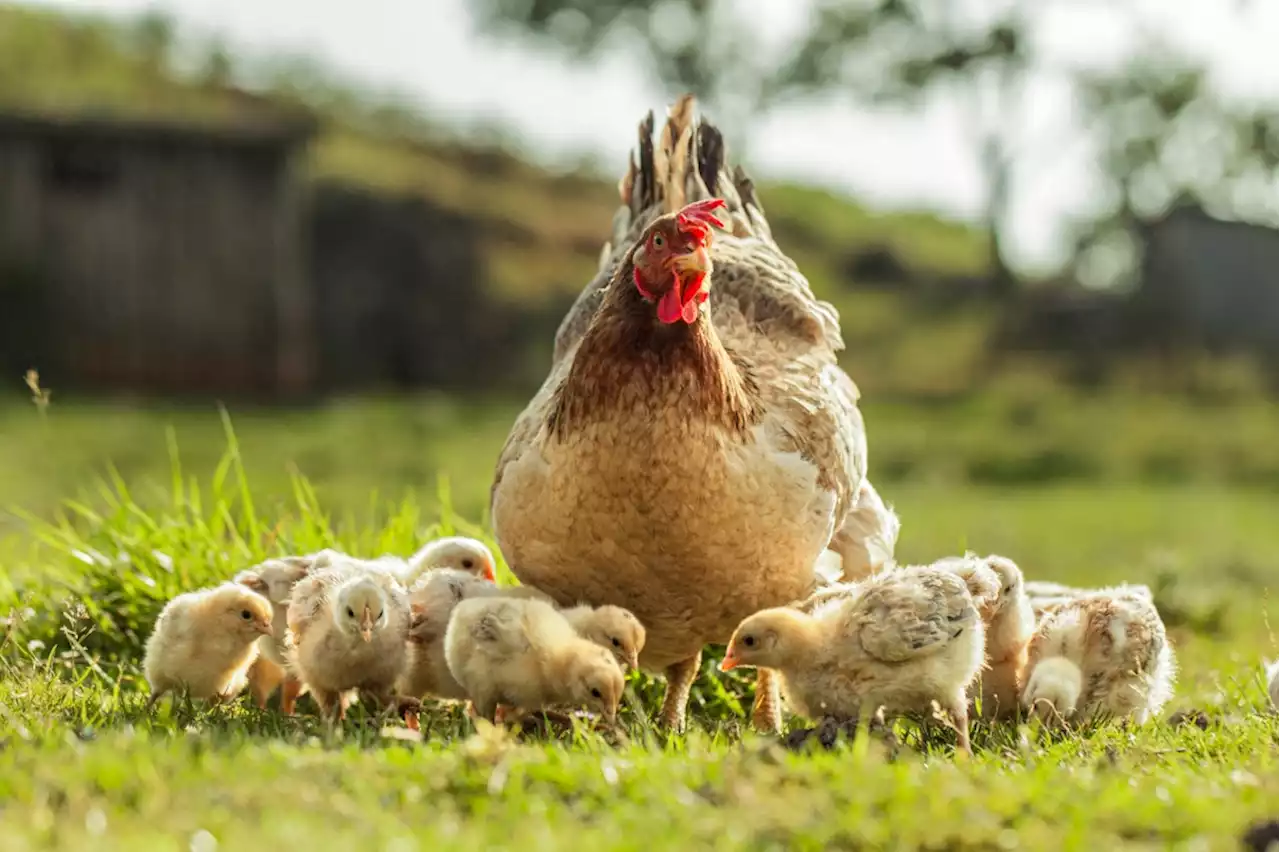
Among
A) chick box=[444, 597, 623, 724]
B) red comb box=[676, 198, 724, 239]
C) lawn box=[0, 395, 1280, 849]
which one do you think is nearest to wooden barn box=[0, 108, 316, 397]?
lawn box=[0, 395, 1280, 849]

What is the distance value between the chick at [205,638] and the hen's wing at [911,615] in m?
2.22

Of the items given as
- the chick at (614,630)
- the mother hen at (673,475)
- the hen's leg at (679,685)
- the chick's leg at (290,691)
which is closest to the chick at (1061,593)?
the mother hen at (673,475)

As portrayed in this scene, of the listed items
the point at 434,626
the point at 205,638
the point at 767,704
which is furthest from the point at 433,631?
the point at 767,704

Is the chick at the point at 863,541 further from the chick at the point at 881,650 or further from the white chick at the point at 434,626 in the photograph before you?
the white chick at the point at 434,626

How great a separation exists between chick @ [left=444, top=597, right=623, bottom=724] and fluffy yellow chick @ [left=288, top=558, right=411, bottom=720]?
23cm

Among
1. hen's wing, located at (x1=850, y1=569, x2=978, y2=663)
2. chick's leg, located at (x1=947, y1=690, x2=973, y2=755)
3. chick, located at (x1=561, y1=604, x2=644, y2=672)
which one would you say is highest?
hen's wing, located at (x1=850, y1=569, x2=978, y2=663)

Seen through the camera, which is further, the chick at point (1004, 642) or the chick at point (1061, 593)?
the chick at point (1061, 593)

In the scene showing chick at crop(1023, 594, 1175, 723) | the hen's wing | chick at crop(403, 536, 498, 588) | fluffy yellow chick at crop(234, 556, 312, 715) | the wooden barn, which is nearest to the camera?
the hen's wing

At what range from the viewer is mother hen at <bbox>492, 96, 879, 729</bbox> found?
17.4ft

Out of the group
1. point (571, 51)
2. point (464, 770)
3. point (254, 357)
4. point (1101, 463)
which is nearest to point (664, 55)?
point (571, 51)

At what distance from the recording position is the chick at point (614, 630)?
5223mm

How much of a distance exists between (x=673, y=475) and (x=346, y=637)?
1276mm

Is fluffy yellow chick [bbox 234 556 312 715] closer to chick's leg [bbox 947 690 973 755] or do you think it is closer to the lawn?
the lawn

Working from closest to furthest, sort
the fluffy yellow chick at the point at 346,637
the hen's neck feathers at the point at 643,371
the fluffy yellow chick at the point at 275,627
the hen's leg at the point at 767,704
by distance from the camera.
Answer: the fluffy yellow chick at the point at 346,637
the hen's neck feathers at the point at 643,371
the fluffy yellow chick at the point at 275,627
the hen's leg at the point at 767,704
